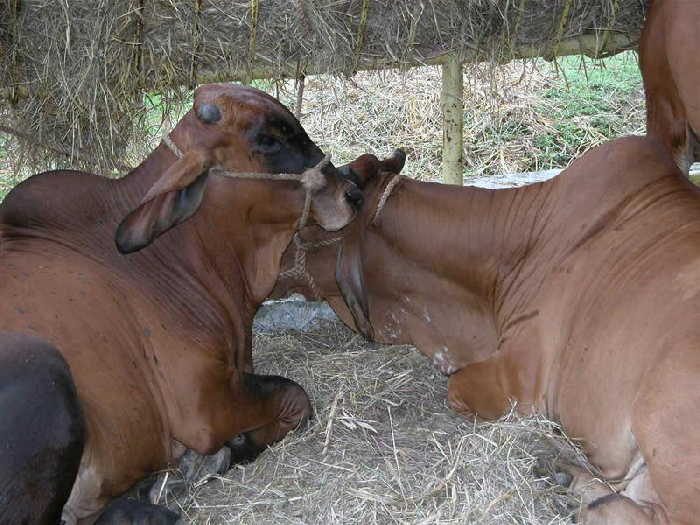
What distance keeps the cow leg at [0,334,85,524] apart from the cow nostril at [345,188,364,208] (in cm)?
134

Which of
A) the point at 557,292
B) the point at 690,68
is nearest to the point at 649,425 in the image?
Answer: the point at 557,292

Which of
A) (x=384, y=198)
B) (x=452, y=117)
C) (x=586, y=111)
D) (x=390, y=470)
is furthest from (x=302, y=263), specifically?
(x=586, y=111)

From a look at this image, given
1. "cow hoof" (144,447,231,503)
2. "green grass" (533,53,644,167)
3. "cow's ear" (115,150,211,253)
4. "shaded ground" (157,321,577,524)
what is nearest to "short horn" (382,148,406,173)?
"shaded ground" (157,321,577,524)

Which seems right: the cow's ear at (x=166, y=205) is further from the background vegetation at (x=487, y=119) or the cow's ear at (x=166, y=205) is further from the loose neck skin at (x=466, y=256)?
the background vegetation at (x=487, y=119)

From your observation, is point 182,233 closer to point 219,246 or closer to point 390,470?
point 219,246

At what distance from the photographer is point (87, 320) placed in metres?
3.62

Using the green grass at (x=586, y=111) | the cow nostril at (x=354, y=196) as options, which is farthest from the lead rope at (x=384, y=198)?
the green grass at (x=586, y=111)

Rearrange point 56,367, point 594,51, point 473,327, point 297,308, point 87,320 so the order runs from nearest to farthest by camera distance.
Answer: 1. point 56,367
2. point 87,320
3. point 473,327
4. point 594,51
5. point 297,308

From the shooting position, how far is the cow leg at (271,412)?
4.07 m

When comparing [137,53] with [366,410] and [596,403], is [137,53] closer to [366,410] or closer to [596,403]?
[366,410]

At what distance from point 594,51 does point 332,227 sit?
1.81m

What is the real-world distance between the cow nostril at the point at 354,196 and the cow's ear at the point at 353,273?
0.25 meters

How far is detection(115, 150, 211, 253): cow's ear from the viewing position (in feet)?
11.9

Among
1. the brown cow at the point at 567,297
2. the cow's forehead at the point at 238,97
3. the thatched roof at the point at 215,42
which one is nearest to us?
the brown cow at the point at 567,297
